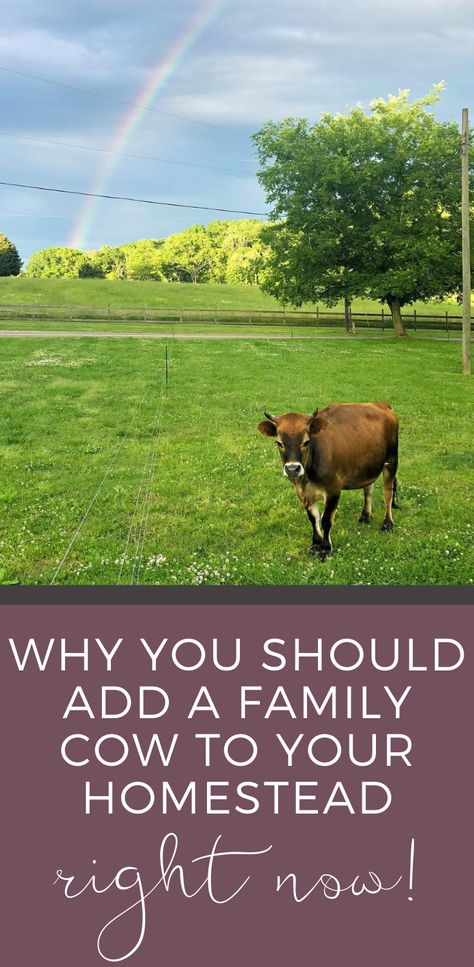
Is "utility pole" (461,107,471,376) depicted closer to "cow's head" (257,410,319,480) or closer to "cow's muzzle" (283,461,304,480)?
"cow's head" (257,410,319,480)

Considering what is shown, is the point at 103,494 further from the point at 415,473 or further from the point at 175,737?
the point at 175,737

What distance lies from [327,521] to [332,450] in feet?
2.76

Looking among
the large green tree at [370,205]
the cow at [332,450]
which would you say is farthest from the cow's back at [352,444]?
the large green tree at [370,205]

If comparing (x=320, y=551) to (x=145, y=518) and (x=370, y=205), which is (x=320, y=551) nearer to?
(x=145, y=518)

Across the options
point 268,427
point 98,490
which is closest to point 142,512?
point 98,490

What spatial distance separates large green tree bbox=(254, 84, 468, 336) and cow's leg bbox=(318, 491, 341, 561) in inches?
1473

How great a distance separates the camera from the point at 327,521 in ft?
26.2

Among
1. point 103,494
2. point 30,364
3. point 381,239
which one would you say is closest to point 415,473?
point 103,494

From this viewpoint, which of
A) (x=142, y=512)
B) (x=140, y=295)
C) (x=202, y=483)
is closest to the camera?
(x=142, y=512)

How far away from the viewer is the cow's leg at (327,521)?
788cm

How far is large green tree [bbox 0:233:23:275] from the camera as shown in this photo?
118 meters

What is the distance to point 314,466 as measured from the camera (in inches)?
298

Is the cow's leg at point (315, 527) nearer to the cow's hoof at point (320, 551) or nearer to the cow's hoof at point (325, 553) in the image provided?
the cow's hoof at point (320, 551)

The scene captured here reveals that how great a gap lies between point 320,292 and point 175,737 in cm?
4712
